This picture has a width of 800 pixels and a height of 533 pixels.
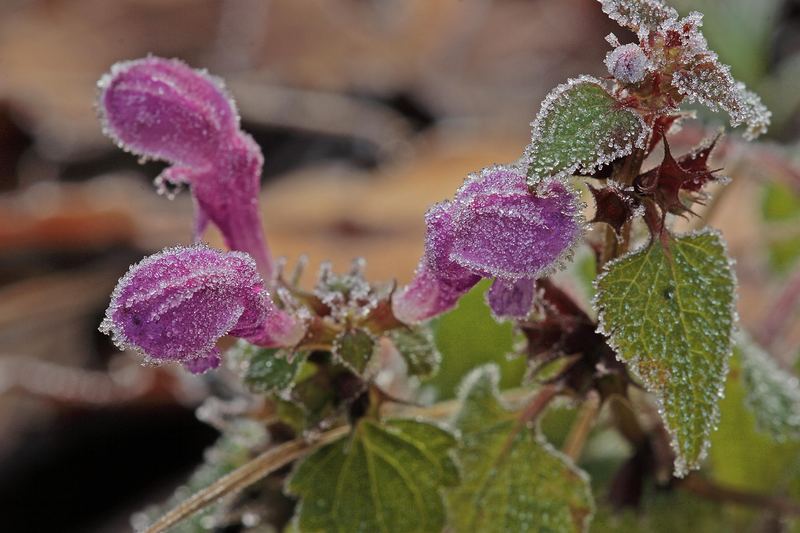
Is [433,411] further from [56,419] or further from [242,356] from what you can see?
[56,419]

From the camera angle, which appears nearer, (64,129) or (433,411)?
(433,411)

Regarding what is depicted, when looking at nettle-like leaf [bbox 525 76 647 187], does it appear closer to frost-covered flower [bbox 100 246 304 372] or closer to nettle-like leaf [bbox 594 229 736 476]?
nettle-like leaf [bbox 594 229 736 476]

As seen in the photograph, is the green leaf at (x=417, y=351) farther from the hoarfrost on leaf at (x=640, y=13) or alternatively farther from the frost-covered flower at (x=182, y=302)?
the hoarfrost on leaf at (x=640, y=13)

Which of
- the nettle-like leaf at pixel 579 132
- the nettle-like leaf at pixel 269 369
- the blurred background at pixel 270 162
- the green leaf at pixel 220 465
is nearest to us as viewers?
the nettle-like leaf at pixel 579 132

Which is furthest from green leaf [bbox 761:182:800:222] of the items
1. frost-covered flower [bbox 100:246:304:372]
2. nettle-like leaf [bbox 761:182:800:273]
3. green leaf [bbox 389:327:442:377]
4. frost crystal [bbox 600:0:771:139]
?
frost-covered flower [bbox 100:246:304:372]

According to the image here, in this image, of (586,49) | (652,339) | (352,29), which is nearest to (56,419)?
(652,339)

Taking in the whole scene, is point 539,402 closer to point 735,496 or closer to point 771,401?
point 771,401

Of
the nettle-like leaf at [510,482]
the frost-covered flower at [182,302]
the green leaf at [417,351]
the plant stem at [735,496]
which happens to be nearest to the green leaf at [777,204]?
the plant stem at [735,496]
